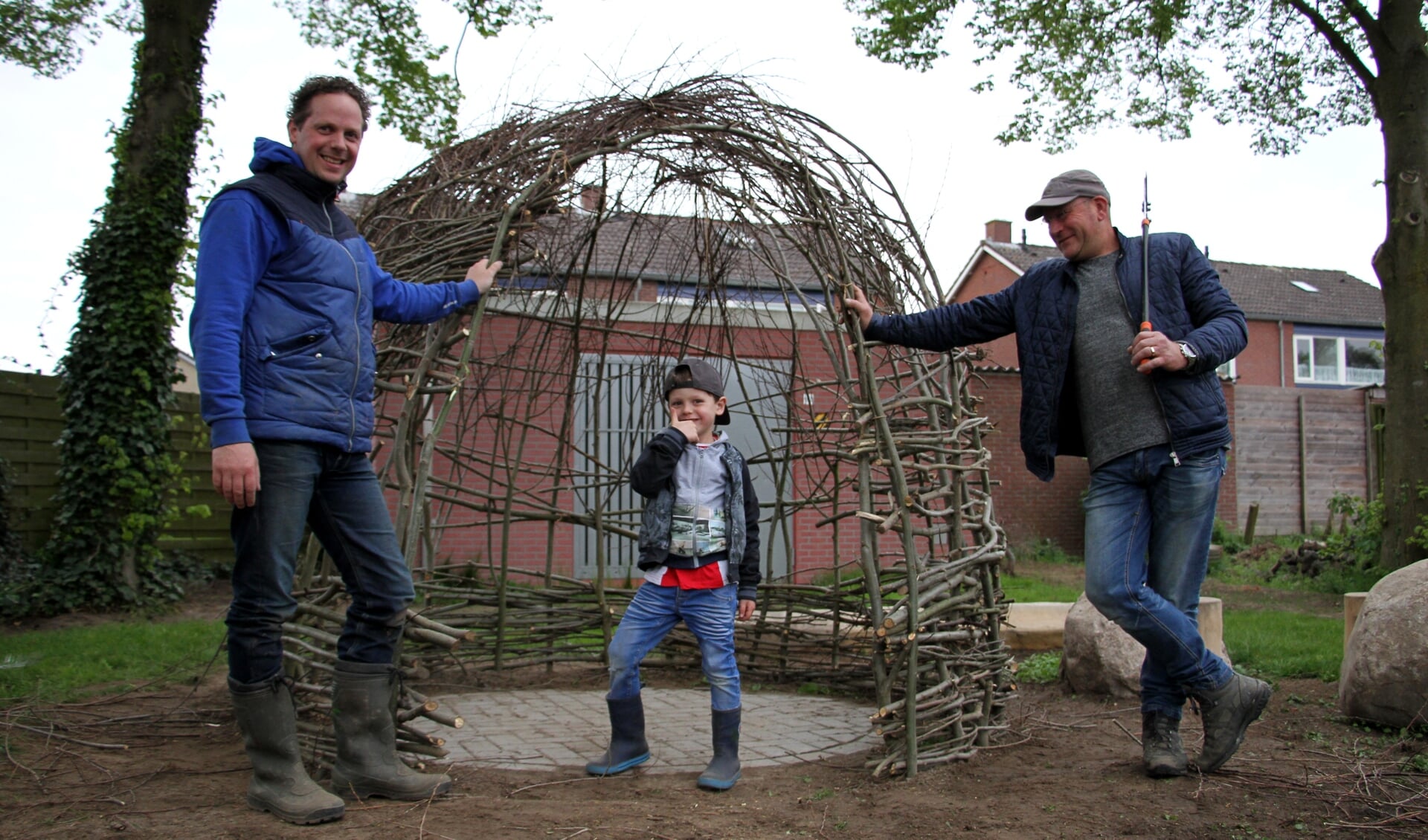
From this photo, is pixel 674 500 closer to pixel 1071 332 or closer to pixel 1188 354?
pixel 1071 332

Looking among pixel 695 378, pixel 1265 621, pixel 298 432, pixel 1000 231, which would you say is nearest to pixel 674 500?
pixel 695 378

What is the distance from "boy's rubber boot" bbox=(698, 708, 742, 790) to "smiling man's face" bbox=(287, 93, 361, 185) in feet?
6.34

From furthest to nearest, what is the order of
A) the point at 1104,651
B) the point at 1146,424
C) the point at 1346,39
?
1. the point at 1346,39
2. the point at 1104,651
3. the point at 1146,424

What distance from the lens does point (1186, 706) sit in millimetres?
4281

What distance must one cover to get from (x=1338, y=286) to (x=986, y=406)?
2168 centimetres

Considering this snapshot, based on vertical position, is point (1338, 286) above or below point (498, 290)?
above

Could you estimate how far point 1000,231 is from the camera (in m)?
29.8

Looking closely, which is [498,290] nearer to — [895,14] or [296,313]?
[296,313]

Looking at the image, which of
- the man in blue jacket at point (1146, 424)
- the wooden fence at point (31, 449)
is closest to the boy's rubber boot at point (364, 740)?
the man in blue jacket at point (1146, 424)

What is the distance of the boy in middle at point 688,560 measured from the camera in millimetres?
3377

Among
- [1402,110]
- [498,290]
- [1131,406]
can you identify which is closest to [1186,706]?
[1131,406]

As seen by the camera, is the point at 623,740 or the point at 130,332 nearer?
the point at 623,740

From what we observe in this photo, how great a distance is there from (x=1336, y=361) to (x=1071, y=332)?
2773 centimetres

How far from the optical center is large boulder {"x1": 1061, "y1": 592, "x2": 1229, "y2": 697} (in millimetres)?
4621
